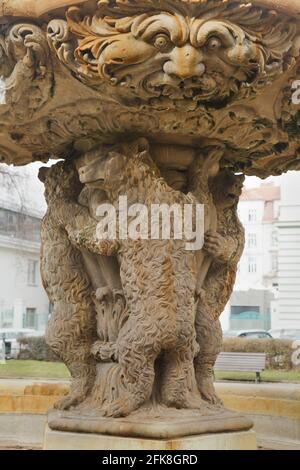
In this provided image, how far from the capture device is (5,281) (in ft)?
101

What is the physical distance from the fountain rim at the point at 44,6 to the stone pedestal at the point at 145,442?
8.59 ft

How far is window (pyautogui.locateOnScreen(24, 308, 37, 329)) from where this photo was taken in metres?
32.8

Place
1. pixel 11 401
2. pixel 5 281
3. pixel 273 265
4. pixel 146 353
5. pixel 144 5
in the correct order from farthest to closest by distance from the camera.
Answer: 1. pixel 273 265
2. pixel 5 281
3. pixel 11 401
4. pixel 146 353
5. pixel 144 5

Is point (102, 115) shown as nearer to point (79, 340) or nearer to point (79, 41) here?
point (79, 41)

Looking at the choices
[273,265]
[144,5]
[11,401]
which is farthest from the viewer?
[273,265]

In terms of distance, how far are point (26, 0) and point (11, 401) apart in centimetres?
488

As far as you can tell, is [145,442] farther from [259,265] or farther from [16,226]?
[259,265]

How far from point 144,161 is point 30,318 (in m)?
28.9

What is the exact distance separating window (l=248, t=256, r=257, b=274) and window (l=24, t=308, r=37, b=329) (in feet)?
34.4

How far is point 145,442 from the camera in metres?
4.42

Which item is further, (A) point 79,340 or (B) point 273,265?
(B) point 273,265

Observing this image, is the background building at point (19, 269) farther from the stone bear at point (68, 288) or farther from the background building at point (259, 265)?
the stone bear at point (68, 288)

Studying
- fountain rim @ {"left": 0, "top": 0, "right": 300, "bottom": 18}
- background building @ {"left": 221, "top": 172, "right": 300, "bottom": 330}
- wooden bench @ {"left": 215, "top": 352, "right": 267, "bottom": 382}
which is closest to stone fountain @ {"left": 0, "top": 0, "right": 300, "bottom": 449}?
fountain rim @ {"left": 0, "top": 0, "right": 300, "bottom": 18}
